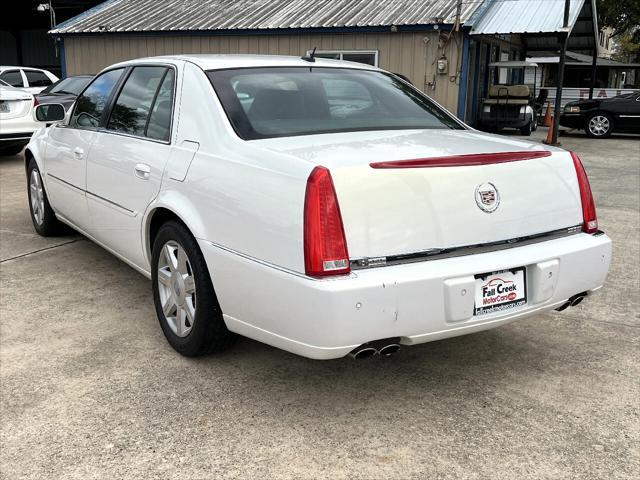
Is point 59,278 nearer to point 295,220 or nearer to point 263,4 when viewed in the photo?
point 295,220

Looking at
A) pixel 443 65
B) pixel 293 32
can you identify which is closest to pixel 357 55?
pixel 293 32

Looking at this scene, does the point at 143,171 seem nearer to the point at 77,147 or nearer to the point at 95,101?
the point at 77,147

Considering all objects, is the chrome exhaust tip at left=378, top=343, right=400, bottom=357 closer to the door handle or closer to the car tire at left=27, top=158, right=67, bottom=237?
the door handle

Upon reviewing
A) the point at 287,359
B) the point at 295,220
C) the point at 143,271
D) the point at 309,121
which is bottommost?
the point at 287,359

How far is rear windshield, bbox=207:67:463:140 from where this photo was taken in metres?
3.18

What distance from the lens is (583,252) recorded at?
9.82 ft

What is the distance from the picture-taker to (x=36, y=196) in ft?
18.3

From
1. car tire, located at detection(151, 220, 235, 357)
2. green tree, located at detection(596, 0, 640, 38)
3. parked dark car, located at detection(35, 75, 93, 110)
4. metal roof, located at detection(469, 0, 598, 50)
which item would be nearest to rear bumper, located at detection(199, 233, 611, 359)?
car tire, located at detection(151, 220, 235, 357)

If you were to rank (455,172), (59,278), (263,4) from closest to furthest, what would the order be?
1. (455,172)
2. (59,278)
3. (263,4)

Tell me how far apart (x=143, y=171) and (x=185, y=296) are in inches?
29.0

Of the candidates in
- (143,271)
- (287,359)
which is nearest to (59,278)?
(143,271)

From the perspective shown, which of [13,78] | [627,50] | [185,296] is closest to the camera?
[185,296]

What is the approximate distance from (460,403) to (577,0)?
544 inches

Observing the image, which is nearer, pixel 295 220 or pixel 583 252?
pixel 295 220
